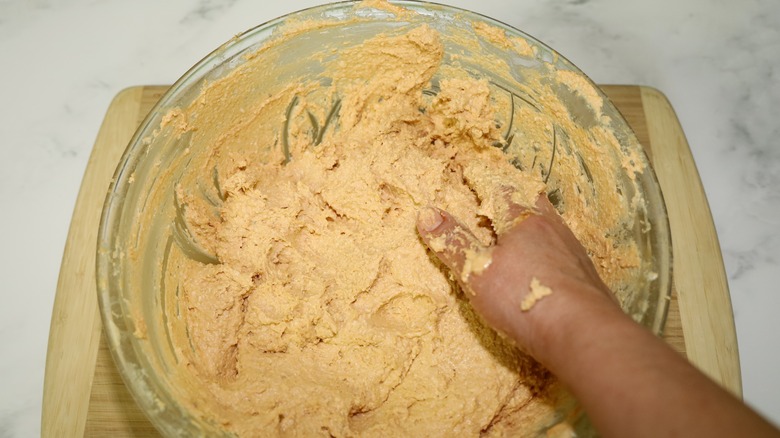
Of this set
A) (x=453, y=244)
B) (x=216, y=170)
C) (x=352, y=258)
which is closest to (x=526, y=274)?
(x=453, y=244)

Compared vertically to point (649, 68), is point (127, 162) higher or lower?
lower

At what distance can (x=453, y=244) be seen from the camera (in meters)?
1.42

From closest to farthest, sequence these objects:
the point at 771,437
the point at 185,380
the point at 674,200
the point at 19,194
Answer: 1. the point at 771,437
2. the point at 185,380
3. the point at 674,200
4. the point at 19,194

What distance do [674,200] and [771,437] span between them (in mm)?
1164

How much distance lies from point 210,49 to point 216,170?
Result: 88 cm

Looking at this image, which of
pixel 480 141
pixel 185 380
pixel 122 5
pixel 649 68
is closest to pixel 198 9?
pixel 122 5

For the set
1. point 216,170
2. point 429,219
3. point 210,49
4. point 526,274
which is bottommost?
point 526,274

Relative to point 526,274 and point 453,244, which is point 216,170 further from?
point 526,274

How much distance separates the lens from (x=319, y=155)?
5.68ft

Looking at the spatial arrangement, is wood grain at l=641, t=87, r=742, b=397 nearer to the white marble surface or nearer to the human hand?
the white marble surface

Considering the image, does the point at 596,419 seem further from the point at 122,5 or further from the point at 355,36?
the point at 122,5

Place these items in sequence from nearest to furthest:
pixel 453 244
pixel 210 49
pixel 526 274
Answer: pixel 526 274
pixel 453 244
pixel 210 49

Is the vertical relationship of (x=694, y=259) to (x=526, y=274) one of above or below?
above

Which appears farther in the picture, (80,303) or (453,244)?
(80,303)
